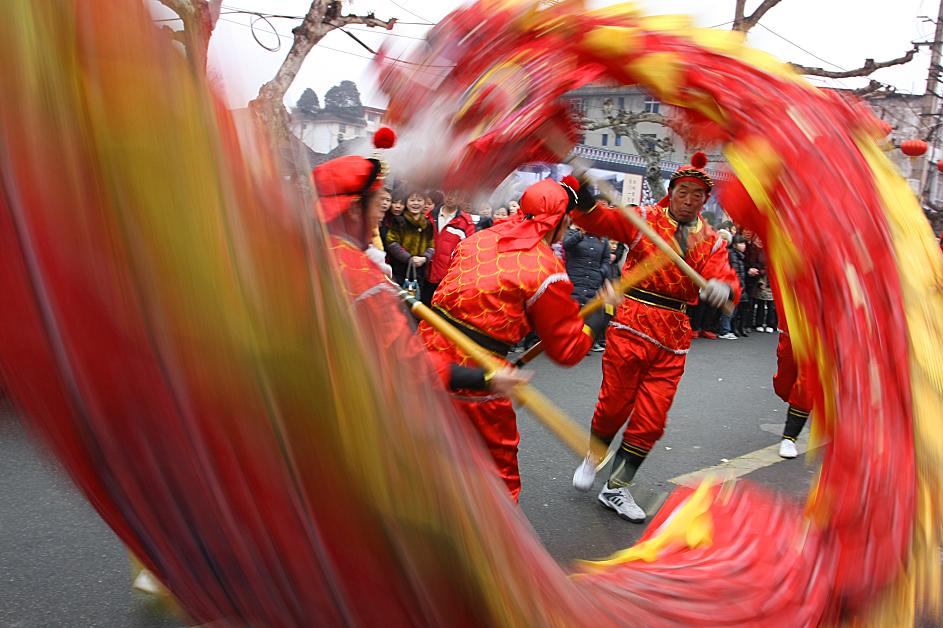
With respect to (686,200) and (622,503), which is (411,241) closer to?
(686,200)

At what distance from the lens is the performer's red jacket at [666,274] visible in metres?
3.88

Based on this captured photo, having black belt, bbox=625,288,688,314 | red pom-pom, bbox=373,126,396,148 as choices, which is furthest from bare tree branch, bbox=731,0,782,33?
red pom-pom, bbox=373,126,396,148

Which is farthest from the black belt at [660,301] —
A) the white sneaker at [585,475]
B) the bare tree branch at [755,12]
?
the bare tree branch at [755,12]

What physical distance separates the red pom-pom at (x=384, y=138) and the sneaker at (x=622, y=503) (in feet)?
8.36

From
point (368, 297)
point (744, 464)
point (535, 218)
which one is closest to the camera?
point (368, 297)

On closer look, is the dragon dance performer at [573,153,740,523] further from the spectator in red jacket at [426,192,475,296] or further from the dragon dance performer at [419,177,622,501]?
the spectator in red jacket at [426,192,475,296]

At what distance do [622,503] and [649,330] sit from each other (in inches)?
36.9

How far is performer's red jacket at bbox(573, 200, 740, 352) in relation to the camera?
3.88 metres

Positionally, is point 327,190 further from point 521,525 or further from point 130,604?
point 130,604

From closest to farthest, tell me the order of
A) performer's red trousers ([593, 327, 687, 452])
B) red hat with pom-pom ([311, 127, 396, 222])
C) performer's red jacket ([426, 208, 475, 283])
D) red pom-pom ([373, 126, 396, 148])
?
red hat with pom-pom ([311, 127, 396, 222])
red pom-pom ([373, 126, 396, 148])
performer's red trousers ([593, 327, 687, 452])
performer's red jacket ([426, 208, 475, 283])

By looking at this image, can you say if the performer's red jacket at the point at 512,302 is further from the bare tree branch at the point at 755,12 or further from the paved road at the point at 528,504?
the bare tree branch at the point at 755,12

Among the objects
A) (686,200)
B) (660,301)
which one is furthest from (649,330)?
(686,200)

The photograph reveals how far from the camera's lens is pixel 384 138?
2178 millimetres

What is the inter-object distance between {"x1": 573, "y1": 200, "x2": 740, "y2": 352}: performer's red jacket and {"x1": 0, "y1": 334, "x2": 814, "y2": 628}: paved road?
97 centimetres
